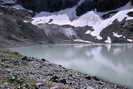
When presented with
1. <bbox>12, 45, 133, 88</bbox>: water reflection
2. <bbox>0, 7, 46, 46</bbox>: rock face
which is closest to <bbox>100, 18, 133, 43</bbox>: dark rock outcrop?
<bbox>0, 7, 46, 46</bbox>: rock face

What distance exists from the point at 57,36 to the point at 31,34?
15.9m

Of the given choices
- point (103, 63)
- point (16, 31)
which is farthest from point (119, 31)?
point (103, 63)

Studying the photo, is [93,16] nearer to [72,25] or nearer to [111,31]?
[72,25]

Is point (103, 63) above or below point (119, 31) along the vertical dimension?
below

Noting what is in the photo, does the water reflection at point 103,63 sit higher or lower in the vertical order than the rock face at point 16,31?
lower

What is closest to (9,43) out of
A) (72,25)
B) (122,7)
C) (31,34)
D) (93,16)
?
(31,34)

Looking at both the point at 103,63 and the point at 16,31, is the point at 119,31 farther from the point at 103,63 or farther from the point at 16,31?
the point at 103,63

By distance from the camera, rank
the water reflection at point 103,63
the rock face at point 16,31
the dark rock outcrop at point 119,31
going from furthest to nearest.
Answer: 1. the dark rock outcrop at point 119,31
2. the rock face at point 16,31
3. the water reflection at point 103,63

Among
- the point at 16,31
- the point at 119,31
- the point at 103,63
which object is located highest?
the point at 16,31

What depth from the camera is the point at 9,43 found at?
135 meters

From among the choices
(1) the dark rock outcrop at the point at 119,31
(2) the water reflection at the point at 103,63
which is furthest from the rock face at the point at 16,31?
(2) the water reflection at the point at 103,63

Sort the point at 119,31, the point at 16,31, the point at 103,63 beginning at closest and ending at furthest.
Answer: the point at 103,63
the point at 16,31
the point at 119,31

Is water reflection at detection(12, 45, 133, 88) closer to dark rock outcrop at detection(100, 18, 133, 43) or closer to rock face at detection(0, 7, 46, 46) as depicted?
rock face at detection(0, 7, 46, 46)

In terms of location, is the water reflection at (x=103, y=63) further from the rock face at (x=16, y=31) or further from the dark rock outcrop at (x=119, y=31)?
the dark rock outcrop at (x=119, y=31)
